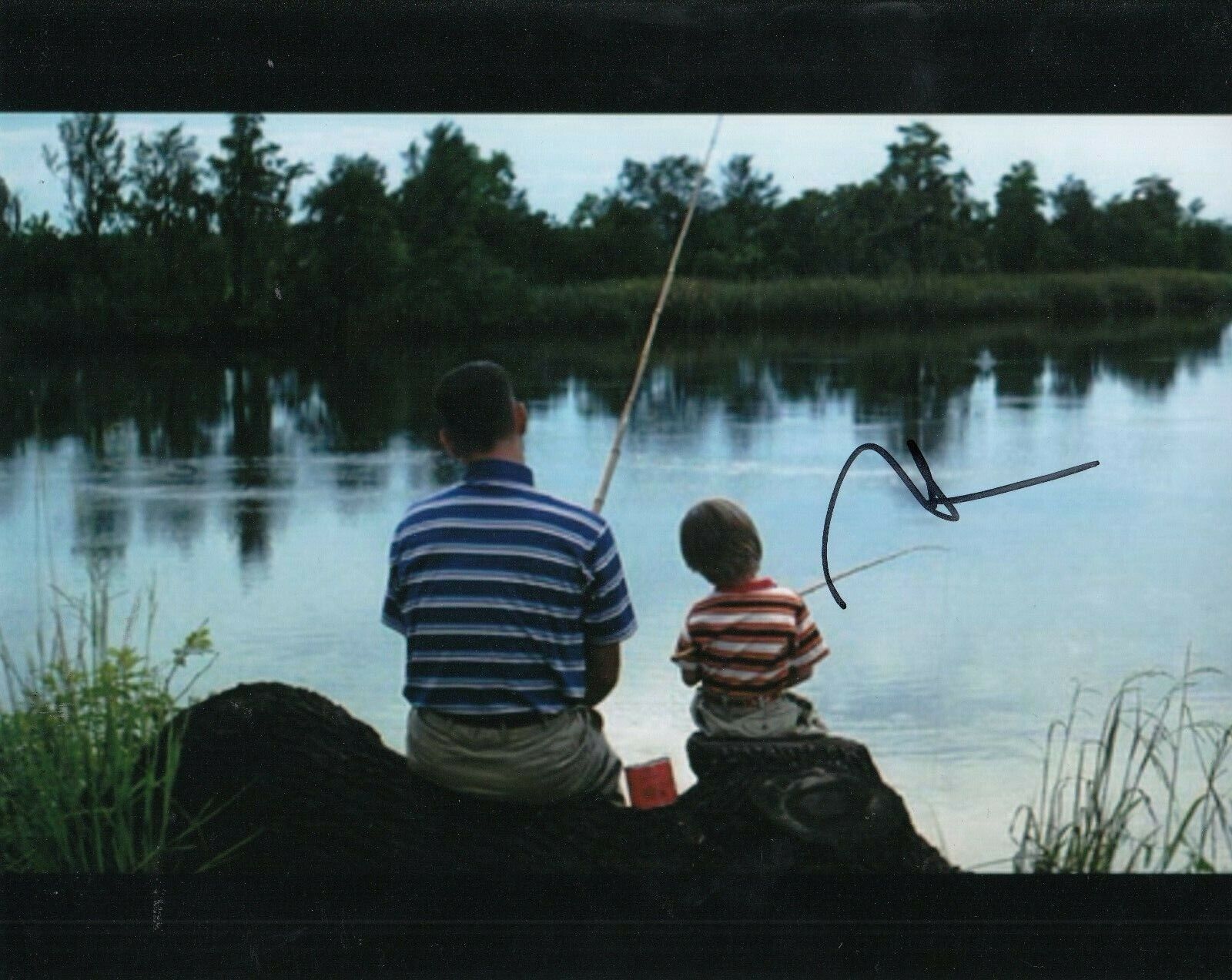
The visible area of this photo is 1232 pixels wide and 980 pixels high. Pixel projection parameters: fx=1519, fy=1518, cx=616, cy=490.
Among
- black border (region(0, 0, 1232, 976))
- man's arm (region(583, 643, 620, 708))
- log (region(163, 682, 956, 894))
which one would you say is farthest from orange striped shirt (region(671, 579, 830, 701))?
black border (region(0, 0, 1232, 976))

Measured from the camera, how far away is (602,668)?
3.02 meters

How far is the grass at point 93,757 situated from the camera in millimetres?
3434

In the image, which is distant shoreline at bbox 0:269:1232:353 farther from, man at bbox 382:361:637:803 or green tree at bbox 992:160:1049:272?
man at bbox 382:361:637:803

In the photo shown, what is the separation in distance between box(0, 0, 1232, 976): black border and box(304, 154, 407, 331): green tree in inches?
51.7

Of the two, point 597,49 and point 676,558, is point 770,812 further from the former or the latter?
point 597,49

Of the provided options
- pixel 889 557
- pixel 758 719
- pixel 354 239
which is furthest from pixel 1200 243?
pixel 354 239

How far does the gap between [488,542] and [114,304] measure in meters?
1.37

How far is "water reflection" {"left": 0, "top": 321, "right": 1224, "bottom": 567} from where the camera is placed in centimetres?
367

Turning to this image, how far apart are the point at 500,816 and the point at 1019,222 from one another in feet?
6.93

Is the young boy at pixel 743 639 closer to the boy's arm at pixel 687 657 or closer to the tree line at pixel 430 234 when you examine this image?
the boy's arm at pixel 687 657

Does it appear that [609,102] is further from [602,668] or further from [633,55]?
[602,668]

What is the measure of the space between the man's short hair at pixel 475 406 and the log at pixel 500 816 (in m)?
0.70

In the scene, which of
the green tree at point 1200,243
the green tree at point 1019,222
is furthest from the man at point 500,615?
the green tree at point 1200,243
